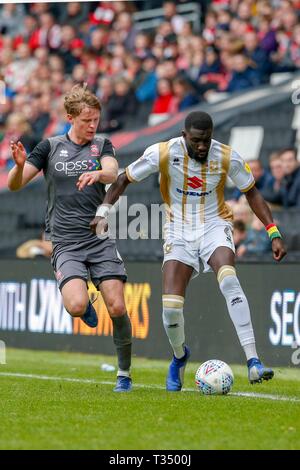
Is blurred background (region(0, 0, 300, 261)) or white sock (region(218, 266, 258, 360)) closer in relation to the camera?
white sock (region(218, 266, 258, 360))

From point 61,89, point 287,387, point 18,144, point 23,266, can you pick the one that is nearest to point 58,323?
point 23,266

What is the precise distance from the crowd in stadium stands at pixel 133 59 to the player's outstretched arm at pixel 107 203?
5.75m

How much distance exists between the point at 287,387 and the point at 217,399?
1733 millimetres

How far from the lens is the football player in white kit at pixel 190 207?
985 centimetres

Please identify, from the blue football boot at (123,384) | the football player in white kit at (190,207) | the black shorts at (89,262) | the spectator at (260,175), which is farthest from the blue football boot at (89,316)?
the spectator at (260,175)

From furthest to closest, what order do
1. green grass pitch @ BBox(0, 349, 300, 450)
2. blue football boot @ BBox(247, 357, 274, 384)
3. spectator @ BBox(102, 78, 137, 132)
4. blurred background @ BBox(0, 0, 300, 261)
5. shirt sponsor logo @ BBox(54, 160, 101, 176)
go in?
1. spectator @ BBox(102, 78, 137, 132)
2. blurred background @ BBox(0, 0, 300, 261)
3. shirt sponsor logo @ BBox(54, 160, 101, 176)
4. blue football boot @ BBox(247, 357, 274, 384)
5. green grass pitch @ BBox(0, 349, 300, 450)

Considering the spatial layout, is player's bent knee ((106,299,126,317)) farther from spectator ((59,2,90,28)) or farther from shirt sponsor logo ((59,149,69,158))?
spectator ((59,2,90,28))

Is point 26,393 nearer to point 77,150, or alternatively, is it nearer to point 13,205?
point 77,150

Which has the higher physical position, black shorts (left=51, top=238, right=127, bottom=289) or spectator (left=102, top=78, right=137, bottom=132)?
spectator (left=102, top=78, right=137, bottom=132)

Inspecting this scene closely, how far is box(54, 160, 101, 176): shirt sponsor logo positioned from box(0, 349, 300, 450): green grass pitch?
198 centimetres

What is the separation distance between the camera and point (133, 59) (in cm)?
2264

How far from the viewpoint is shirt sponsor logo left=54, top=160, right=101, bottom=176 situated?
33.3ft

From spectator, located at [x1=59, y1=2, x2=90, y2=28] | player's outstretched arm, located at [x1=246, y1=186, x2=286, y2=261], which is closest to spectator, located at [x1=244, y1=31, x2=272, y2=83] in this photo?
spectator, located at [x1=59, y1=2, x2=90, y2=28]

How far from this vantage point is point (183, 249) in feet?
33.1
